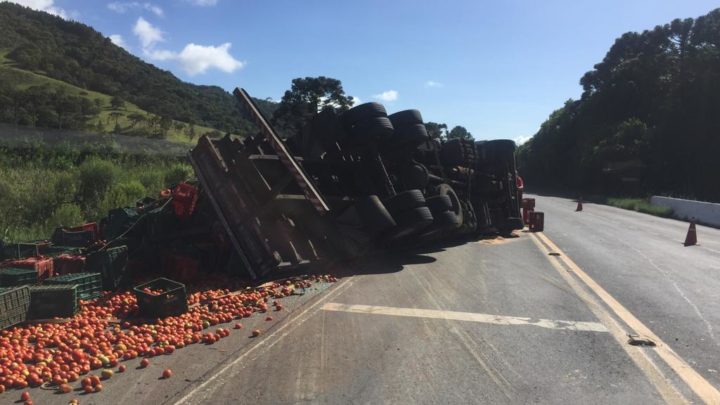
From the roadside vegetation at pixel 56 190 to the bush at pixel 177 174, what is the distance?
6cm

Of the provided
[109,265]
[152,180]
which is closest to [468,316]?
[109,265]

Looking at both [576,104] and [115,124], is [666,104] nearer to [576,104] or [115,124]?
[576,104]

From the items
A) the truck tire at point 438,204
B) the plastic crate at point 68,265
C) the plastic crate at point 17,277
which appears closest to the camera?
the plastic crate at point 17,277

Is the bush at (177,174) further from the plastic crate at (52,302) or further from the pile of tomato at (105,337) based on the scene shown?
the plastic crate at (52,302)

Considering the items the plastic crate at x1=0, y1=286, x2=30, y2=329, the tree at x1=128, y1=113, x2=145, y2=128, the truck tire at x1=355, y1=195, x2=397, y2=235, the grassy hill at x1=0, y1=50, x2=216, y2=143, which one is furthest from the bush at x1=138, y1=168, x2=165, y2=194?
the tree at x1=128, y1=113, x2=145, y2=128

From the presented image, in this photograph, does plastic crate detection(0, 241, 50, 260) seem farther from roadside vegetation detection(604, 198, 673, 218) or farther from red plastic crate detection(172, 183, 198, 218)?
roadside vegetation detection(604, 198, 673, 218)

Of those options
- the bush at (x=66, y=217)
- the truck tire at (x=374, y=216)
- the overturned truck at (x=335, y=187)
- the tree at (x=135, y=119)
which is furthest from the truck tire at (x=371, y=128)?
the tree at (x=135, y=119)

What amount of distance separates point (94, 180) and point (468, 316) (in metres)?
12.0

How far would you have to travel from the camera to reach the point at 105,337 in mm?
5219

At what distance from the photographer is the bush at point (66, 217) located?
12258mm

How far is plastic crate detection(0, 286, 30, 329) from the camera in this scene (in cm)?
548

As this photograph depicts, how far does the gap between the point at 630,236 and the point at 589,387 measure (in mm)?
12549

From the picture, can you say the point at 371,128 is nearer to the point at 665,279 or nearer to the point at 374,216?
the point at 374,216

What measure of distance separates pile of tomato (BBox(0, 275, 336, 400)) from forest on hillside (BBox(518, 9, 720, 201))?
144 ft
